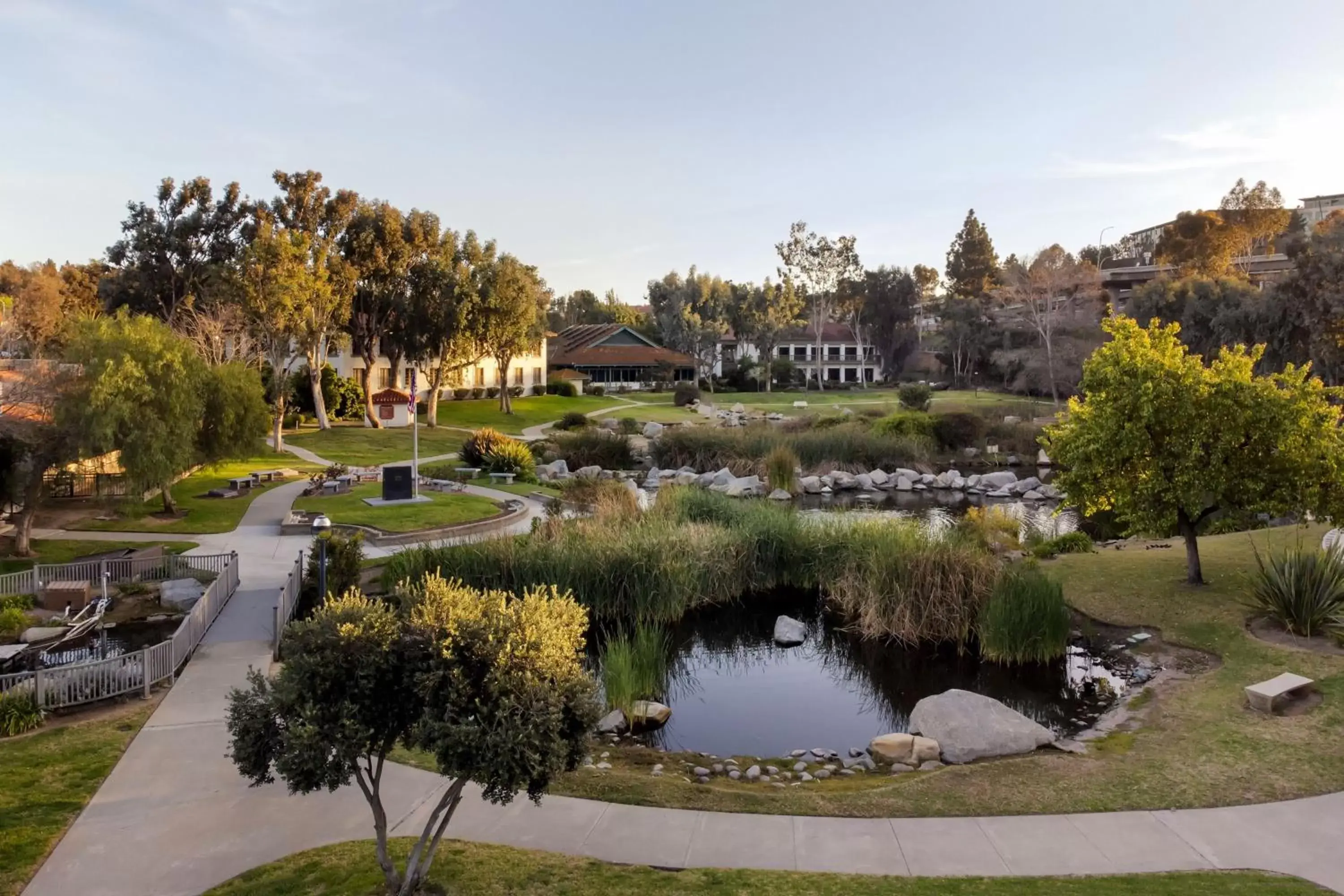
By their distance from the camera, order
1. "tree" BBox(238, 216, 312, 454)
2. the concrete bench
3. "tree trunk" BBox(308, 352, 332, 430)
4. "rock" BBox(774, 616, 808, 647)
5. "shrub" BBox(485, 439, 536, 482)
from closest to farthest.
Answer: the concrete bench, "rock" BBox(774, 616, 808, 647), "shrub" BBox(485, 439, 536, 482), "tree" BBox(238, 216, 312, 454), "tree trunk" BBox(308, 352, 332, 430)

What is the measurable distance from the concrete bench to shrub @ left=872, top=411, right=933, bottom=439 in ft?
98.8

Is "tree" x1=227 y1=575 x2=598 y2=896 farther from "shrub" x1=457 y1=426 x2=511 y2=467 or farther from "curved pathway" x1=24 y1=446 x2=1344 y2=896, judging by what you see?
"shrub" x1=457 y1=426 x2=511 y2=467

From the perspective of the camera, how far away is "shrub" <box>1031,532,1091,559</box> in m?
20.4

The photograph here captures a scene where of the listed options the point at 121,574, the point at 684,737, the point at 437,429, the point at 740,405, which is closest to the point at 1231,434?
the point at 684,737

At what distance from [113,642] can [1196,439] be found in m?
18.1

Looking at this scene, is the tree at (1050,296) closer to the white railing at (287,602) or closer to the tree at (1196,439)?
the tree at (1196,439)

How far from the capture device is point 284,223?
142 feet

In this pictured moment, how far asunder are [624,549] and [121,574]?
9984mm

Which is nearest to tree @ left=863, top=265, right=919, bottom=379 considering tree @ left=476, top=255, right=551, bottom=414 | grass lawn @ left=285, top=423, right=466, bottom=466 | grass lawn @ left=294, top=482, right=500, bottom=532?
tree @ left=476, top=255, right=551, bottom=414

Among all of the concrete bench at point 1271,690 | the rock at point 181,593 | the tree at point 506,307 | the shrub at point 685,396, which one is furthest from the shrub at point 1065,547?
the shrub at point 685,396

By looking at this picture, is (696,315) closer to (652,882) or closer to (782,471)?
(782,471)

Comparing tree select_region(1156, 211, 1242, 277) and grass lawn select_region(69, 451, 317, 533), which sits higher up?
tree select_region(1156, 211, 1242, 277)

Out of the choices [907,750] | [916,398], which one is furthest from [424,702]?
[916,398]

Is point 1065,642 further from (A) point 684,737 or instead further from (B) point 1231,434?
(A) point 684,737
